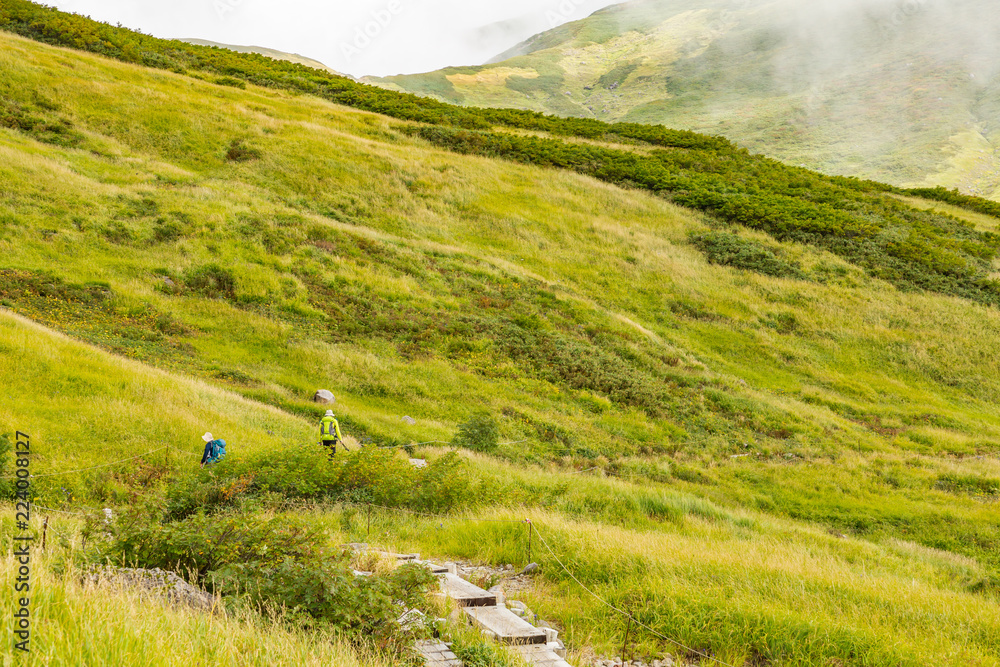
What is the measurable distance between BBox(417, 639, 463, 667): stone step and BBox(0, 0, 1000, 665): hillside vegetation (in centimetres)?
169

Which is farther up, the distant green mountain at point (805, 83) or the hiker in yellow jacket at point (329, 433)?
the distant green mountain at point (805, 83)

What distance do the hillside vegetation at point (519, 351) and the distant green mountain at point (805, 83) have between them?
57285mm

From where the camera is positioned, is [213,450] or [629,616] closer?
[629,616]

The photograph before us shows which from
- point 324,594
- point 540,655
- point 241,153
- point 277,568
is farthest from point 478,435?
point 241,153

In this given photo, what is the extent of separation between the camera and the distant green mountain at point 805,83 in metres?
101

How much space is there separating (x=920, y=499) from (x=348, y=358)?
17022 mm

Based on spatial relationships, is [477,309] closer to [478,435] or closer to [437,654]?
[478,435]

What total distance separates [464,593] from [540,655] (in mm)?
1400

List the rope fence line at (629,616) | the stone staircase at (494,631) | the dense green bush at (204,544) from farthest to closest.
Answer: the rope fence line at (629,616) < the dense green bush at (204,544) < the stone staircase at (494,631)

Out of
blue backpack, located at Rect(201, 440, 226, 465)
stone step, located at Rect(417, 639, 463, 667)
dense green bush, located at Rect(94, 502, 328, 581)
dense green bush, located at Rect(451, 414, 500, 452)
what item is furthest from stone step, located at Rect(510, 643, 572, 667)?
dense green bush, located at Rect(451, 414, 500, 452)

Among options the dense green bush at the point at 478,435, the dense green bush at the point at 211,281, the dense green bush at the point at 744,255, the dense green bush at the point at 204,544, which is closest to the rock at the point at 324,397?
the dense green bush at the point at 478,435

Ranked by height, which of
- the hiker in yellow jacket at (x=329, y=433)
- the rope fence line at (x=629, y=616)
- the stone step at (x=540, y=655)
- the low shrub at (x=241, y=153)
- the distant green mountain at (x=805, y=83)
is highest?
the distant green mountain at (x=805, y=83)

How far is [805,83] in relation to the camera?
140m

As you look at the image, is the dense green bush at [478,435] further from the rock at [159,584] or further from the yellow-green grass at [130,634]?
the yellow-green grass at [130,634]
